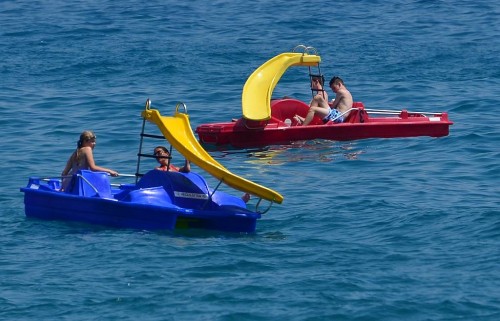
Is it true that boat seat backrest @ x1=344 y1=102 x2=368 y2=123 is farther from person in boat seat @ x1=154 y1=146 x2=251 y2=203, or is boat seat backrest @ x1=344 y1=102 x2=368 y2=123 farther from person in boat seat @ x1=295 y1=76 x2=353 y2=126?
person in boat seat @ x1=154 y1=146 x2=251 y2=203

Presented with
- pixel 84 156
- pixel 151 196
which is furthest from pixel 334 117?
pixel 151 196

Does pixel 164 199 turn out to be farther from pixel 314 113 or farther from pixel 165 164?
pixel 314 113

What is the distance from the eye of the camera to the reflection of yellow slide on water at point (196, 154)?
52.3ft

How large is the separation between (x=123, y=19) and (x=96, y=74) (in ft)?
24.5

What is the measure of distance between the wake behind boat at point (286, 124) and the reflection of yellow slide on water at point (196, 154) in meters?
5.32

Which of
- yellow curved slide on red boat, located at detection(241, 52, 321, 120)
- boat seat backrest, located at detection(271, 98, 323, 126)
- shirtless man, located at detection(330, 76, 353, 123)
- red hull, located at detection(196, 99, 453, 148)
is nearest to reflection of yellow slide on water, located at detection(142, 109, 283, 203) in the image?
yellow curved slide on red boat, located at detection(241, 52, 321, 120)

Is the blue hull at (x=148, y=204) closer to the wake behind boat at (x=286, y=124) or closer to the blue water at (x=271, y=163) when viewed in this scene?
the blue water at (x=271, y=163)

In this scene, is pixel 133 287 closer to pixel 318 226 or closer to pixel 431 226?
pixel 318 226

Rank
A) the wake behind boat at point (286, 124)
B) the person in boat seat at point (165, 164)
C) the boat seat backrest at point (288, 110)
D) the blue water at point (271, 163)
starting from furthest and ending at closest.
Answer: the boat seat backrest at point (288, 110) → the wake behind boat at point (286, 124) → the person in boat seat at point (165, 164) → the blue water at point (271, 163)

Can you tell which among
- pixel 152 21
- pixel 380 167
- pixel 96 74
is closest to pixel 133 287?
pixel 380 167

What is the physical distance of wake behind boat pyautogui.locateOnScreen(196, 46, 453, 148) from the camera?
22734 mm

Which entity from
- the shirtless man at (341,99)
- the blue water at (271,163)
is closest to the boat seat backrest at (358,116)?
the shirtless man at (341,99)

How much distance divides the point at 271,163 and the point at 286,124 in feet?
6.41

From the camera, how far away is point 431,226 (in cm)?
1692
